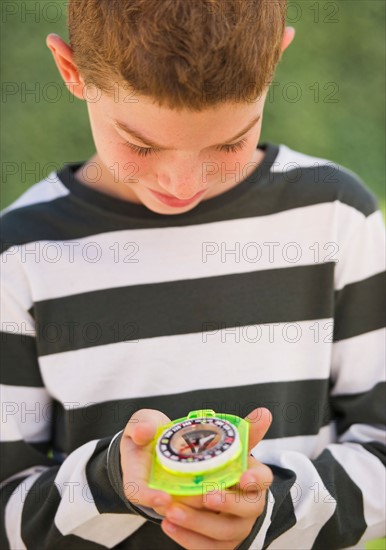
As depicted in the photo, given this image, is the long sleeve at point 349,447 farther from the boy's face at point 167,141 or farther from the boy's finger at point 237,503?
the boy's face at point 167,141

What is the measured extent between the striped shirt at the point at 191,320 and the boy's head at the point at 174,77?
7.4 inches

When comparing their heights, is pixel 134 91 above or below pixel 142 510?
above

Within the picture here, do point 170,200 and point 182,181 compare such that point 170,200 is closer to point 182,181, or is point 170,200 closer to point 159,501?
point 182,181

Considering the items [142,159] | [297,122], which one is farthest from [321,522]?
[297,122]

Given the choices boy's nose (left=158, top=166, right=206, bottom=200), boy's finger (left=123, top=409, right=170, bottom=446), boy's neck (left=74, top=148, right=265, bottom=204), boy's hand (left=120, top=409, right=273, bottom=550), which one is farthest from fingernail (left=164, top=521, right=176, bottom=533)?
boy's neck (left=74, top=148, right=265, bottom=204)

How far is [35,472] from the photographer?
5.19 feet

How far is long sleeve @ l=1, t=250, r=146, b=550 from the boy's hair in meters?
0.47

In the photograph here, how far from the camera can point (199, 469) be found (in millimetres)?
1132

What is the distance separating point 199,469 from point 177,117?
492 mm

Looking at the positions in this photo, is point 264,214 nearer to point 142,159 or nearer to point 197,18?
point 142,159

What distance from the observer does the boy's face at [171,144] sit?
1287 millimetres

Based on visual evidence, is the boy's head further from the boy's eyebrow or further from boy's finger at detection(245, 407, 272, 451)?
boy's finger at detection(245, 407, 272, 451)

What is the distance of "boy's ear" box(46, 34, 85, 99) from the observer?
1.42 m

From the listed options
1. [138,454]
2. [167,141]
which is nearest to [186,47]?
[167,141]
